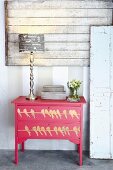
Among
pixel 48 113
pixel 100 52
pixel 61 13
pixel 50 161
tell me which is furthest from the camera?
pixel 61 13

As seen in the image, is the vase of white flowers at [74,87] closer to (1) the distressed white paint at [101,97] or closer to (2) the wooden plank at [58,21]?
(1) the distressed white paint at [101,97]

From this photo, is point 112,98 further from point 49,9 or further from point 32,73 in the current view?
point 49,9

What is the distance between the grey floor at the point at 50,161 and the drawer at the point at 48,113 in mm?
559

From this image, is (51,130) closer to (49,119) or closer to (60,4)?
(49,119)

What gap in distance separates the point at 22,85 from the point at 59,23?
3.28 ft

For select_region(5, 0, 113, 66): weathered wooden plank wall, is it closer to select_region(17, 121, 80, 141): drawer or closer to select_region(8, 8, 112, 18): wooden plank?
select_region(8, 8, 112, 18): wooden plank

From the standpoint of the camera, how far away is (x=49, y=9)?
391 cm

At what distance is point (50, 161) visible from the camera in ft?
12.0

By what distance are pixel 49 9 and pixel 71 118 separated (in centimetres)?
151

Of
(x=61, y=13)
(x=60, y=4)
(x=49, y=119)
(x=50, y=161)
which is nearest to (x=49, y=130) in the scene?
(x=49, y=119)

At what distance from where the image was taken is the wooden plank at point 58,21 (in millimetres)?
3889

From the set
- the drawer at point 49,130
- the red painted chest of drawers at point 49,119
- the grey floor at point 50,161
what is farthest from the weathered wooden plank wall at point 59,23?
the grey floor at point 50,161

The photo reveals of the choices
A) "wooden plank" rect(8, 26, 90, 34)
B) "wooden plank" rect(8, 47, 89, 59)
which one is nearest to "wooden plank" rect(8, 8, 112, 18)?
"wooden plank" rect(8, 26, 90, 34)

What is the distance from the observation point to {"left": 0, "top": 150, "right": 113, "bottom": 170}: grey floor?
3465 millimetres
